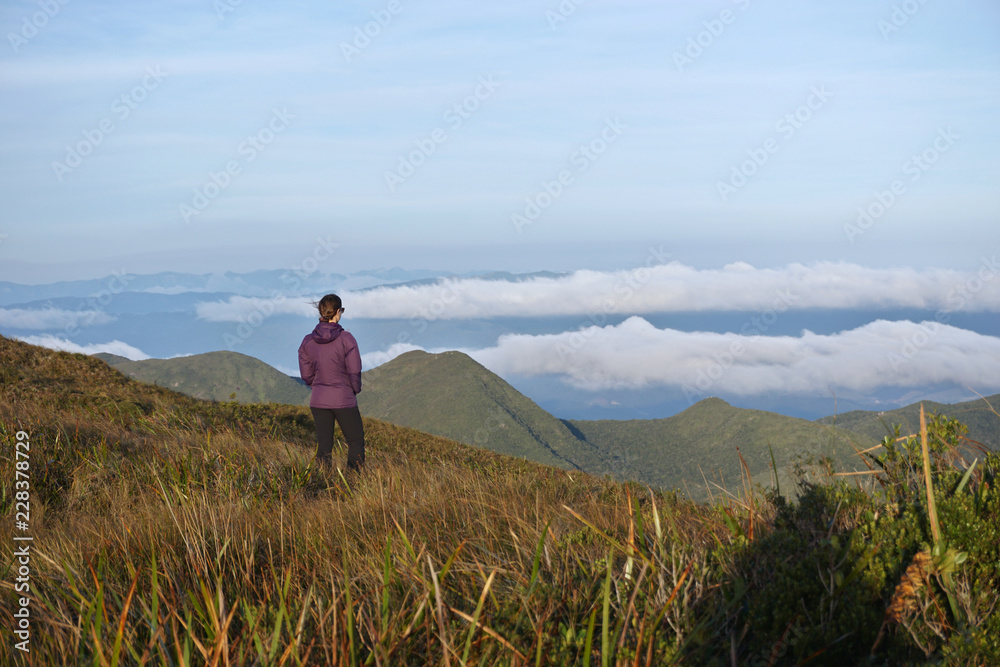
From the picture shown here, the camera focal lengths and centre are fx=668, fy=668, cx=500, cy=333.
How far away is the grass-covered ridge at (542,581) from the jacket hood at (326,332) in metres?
3.86

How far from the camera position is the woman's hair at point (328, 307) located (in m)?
8.63

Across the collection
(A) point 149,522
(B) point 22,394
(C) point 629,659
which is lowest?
(C) point 629,659

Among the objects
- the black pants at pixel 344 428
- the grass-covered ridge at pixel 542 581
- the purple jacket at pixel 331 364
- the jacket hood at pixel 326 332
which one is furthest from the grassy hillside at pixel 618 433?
the grass-covered ridge at pixel 542 581

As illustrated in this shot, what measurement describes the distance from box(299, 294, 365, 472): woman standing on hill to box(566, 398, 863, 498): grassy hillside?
13371cm

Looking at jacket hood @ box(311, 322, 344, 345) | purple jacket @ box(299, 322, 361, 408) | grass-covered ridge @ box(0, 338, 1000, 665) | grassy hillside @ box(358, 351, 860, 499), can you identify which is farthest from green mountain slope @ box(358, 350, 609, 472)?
grass-covered ridge @ box(0, 338, 1000, 665)

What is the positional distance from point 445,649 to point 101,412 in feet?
36.9

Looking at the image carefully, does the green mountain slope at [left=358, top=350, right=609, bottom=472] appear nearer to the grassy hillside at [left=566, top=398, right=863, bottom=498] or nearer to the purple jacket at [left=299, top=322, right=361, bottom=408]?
the grassy hillside at [left=566, top=398, right=863, bottom=498]

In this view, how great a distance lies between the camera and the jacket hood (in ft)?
27.9

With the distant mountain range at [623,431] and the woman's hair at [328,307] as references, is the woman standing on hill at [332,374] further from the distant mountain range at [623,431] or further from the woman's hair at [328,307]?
the distant mountain range at [623,431]

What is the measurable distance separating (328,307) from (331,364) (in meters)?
0.74

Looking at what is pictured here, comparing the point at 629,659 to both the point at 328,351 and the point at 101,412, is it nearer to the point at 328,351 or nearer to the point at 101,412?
the point at 328,351

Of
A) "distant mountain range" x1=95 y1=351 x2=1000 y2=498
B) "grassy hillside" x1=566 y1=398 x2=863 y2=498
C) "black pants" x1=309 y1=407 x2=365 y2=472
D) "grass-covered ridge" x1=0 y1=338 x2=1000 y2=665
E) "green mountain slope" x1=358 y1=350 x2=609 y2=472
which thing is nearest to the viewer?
"grass-covered ridge" x1=0 y1=338 x2=1000 y2=665

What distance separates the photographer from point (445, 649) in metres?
2.37

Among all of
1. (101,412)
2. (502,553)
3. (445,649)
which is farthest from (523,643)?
(101,412)
